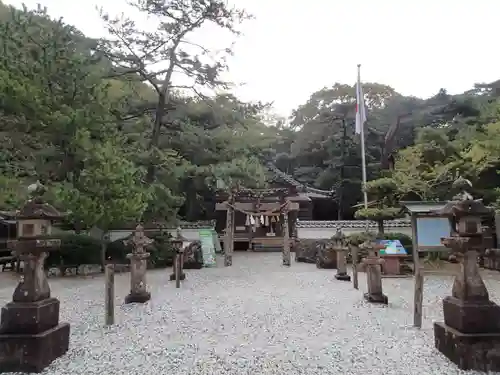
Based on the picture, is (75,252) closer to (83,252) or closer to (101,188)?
(83,252)

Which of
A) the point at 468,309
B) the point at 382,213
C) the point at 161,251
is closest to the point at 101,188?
the point at 161,251

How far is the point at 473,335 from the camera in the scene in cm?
384

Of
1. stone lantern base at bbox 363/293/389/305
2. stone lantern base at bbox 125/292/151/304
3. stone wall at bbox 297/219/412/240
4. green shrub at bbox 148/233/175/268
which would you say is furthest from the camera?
stone wall at bbox 297/219/412/240

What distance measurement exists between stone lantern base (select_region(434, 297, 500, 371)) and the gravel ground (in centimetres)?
18

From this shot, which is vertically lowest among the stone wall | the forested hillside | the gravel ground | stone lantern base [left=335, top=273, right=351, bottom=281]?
stone lantern base [left=335, top=273, right=351, bottom=281]

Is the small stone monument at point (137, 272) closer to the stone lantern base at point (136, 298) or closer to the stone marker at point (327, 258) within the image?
the stone lantern base at point (136, 298)

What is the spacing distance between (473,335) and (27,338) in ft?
14.9

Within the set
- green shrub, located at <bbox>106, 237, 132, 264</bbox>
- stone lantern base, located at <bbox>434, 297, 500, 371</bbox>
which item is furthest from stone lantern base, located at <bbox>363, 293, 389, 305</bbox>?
green shrub, located at <bbox>106, 237, 132, 264</bbox>

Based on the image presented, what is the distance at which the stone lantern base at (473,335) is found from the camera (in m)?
3.76

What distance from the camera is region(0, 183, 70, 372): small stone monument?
3.96 m

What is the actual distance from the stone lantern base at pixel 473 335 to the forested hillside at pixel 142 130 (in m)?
8.47

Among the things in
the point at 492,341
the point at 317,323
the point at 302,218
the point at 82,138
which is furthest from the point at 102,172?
the point at 302,218

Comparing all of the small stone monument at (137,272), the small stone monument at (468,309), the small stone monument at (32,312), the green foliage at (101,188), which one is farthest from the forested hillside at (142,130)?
the small stone monument at (468,309)

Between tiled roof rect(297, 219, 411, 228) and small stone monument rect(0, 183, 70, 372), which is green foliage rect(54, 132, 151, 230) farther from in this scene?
tiled roof rect(297, 219, 411, 228)
